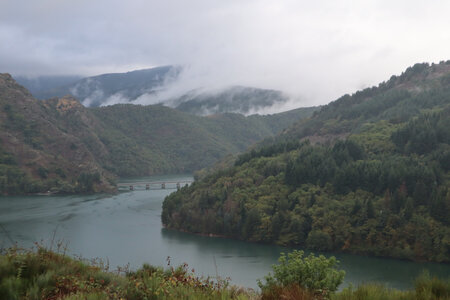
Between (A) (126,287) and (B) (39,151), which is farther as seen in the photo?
(B) (39,151)

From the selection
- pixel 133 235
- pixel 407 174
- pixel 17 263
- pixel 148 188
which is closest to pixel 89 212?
pixel 133 235

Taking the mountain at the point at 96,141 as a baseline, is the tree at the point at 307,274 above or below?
below

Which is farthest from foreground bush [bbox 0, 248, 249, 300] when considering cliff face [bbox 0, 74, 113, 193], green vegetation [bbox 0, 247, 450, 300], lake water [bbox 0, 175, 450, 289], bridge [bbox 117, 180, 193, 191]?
bridge [bbox 117, 180, 193, 191]

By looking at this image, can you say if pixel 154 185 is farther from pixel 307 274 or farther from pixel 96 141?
→ pixel 307 274

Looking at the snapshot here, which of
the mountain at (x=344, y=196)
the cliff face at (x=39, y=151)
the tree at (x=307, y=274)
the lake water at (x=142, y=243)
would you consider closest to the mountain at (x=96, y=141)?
the cliff face at (x=39, y=151)

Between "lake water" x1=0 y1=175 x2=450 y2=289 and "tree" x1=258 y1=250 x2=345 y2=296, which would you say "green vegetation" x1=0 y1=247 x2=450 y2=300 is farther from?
"lake water" x1=0 y1=175 x2=450 y2=289

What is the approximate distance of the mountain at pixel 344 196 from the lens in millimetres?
41156

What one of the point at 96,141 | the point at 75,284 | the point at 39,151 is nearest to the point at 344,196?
the point at 75,284

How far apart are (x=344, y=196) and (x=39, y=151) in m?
75.0

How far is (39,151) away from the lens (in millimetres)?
100562

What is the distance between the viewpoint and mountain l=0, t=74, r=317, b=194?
9238 centimetres

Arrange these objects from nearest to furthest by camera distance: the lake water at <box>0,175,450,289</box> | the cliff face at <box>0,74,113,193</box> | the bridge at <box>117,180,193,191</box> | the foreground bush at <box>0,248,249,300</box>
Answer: the foreground bush at <box>0,248,249,300</box>
the lake water at <box>0,175,450,289</box>
the cliff face at <box>0,74,113,193</box>
the bridge at <box>117,180,193,191</box>

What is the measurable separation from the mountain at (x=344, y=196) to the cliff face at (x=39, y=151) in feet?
124

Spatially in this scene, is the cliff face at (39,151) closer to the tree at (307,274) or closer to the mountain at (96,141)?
the mountain at (96,141)
